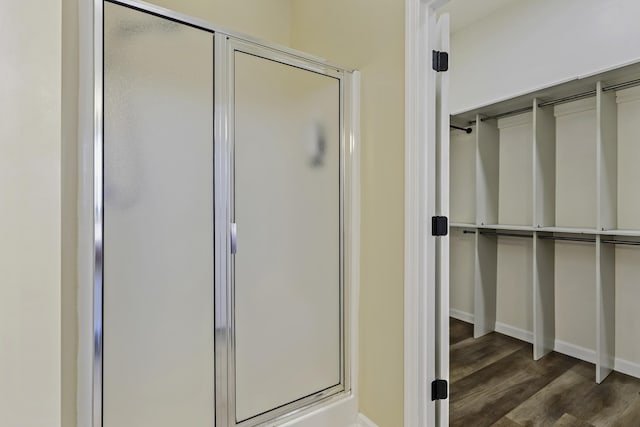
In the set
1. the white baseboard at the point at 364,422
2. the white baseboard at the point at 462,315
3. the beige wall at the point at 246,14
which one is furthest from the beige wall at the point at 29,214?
the white baseboard at the point at 462,315

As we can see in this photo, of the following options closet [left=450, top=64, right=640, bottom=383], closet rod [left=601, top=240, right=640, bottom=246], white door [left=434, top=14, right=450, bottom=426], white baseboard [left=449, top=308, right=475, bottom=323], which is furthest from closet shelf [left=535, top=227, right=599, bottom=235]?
white door [left=434, top=14, right=450, bottom=426]

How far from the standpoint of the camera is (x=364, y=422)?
174 cm

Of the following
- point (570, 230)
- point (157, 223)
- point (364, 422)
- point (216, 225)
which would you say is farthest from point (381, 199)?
point (570, 230)

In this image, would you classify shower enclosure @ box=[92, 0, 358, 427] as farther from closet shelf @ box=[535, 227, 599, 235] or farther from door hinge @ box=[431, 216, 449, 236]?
closet shelf @ box=[535, 227, 599, 235]

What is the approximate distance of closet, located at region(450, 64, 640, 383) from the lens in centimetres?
230


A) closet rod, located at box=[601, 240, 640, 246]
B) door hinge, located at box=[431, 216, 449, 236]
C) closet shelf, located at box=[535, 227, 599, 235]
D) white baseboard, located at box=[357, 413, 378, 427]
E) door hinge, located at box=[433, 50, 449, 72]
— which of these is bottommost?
white baseboard, located at box=[357, 413, 378, 427]

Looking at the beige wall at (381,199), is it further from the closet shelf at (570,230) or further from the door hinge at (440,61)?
the closet shelf at (570,230)

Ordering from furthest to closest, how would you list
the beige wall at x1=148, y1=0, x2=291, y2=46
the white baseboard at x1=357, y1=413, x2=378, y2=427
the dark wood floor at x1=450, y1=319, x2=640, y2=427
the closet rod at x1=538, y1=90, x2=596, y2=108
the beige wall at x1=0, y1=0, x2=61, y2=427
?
the closet rod at x1=538, y1=90, x2=596, y2=108 → the beige wall at x1=148, y1=0, x2=291, y2=46 → the dark wood floor at x1=450, y1=319, x2=640, y2=427 → the white baseboard at x1=357, y1=413, x2=378, y2=427 → the beige wall at x1=0, y1=0, x2=61, y2=427

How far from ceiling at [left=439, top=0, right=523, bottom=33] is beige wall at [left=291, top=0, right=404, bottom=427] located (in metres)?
1.50

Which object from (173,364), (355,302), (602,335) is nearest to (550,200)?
(602,335)

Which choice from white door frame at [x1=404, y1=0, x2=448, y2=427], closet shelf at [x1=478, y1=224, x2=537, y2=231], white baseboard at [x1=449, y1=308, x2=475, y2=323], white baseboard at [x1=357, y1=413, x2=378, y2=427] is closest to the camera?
white door frame at [x1=404, y1=0, x2=448, y2=427]

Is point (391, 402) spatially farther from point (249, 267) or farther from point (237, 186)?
point (237, 186)

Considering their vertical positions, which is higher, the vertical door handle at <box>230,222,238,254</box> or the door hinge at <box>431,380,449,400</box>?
the vertical door handle at <box>230,222,238,254</box>

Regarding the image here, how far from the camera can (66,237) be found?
105 centimetres
